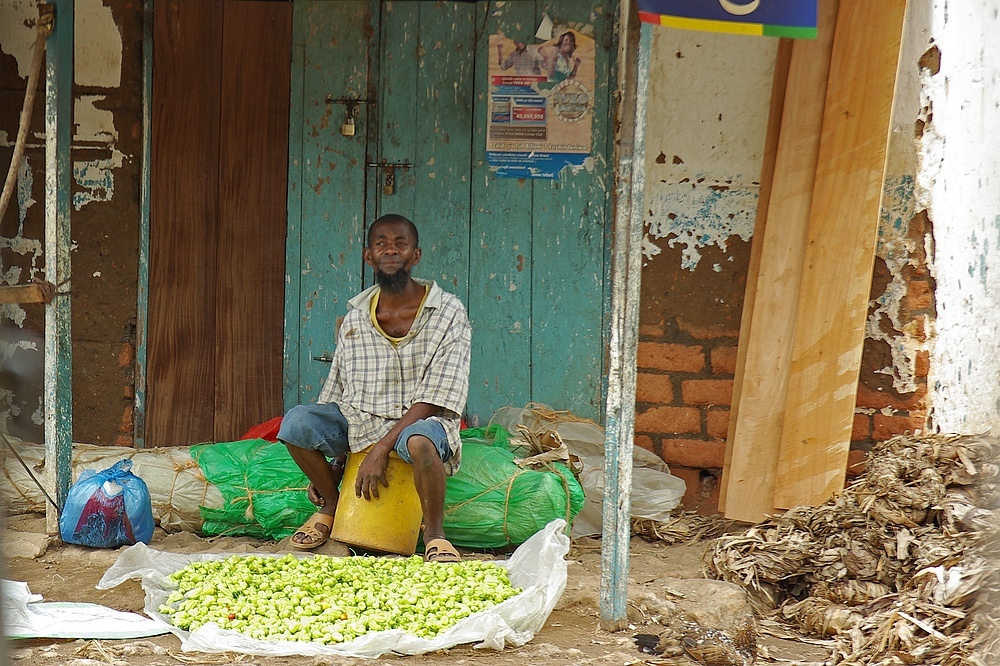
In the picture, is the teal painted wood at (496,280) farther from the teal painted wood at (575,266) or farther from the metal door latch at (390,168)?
the metal door latch at (390,168)

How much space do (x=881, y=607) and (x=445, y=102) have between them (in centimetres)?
304

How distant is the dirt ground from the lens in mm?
3020

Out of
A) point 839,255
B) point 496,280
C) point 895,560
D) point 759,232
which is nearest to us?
point 895,560

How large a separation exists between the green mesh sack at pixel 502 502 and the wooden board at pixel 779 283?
29.6 inches

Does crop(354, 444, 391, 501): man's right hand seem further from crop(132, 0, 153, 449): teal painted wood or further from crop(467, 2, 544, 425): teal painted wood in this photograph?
crop(132, 0, 153, 449): teal painted wood

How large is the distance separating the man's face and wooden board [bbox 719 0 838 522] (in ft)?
5.14

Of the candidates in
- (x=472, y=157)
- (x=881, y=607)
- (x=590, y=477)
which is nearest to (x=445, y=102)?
(x=472, y=157)

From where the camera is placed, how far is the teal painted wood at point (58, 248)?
3.98 metres

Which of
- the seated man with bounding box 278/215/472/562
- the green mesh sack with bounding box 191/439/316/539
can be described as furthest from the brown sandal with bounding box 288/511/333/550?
the green mesh sack with bounding box 191/439/316/539

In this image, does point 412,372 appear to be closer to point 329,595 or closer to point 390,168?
point 329,595

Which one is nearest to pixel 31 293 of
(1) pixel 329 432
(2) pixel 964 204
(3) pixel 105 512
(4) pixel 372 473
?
(3) pixel 105 512

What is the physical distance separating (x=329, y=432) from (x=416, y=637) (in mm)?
1271

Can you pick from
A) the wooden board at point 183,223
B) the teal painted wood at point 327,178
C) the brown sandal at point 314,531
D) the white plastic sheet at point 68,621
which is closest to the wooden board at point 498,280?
the teal painted wood at point 327,178

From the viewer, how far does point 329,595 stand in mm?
3414
